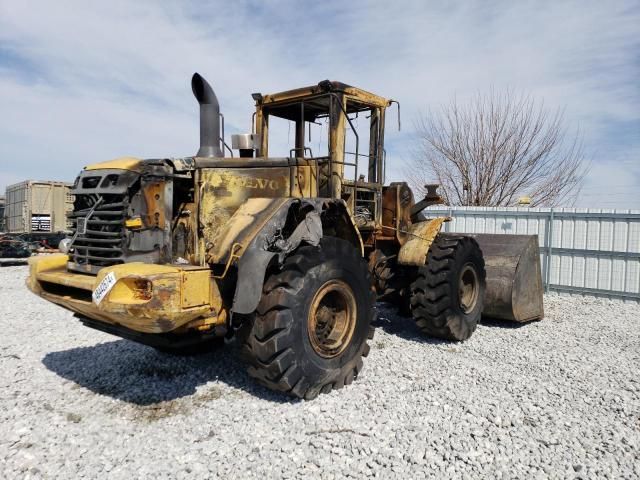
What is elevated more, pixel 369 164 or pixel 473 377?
pixel 369 164

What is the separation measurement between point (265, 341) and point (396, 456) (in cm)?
126

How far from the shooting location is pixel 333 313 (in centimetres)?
465

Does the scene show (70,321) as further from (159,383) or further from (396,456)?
(396,456)

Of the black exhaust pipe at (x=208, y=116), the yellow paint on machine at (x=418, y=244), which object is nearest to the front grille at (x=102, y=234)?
the black exhaust pipe at (x=208, y=116)

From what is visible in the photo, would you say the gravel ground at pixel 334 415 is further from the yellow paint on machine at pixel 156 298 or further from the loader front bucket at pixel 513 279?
the loader front bucket at pixel 513 279

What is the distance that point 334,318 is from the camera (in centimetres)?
466

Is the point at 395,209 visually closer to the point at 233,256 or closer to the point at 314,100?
the point at 314,100

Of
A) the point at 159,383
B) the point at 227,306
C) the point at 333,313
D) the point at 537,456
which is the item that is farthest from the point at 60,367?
the point at 537,456

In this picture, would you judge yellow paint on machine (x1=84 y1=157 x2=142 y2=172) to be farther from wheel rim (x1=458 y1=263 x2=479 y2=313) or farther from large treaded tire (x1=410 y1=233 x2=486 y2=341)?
wheel rim (x1=458 y1=263 x2=479 y2=313)

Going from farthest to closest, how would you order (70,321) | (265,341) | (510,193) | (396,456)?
(510,193) → (70,321) → (265,341) → (396,456)

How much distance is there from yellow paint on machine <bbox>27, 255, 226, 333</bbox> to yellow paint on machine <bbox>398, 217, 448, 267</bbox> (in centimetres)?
281

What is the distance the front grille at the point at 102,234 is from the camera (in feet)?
13.4

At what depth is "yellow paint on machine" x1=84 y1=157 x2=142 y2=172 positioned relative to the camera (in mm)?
4154

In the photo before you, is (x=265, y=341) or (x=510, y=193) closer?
(x=265, y=341)
